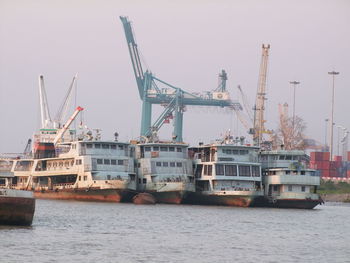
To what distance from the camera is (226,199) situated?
9431cm

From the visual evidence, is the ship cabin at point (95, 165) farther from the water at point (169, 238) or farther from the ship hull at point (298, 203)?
the water at point (169, 238)

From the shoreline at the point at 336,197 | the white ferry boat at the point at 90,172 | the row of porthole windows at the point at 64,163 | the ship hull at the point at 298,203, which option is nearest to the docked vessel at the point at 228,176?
the ship hull at the point at 298,203

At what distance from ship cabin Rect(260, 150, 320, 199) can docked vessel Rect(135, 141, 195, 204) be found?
8.33 m

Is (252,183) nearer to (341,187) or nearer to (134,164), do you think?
(134,164)

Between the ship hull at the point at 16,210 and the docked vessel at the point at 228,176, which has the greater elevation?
the docked vessel at the point at 228,176

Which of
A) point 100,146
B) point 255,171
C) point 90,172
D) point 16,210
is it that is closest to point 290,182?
point 255,171

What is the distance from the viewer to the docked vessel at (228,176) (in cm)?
9394

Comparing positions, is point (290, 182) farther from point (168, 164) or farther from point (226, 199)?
point (168, 164)

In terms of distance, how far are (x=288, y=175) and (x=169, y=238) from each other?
144ft

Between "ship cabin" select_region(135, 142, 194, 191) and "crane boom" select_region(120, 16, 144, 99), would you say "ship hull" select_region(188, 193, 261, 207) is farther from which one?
"crane boom" select_region(120, 16, 144, 99)

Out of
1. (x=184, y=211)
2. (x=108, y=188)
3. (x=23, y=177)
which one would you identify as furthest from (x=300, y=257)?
(x=23, y=177)

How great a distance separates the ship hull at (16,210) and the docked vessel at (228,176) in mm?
44296

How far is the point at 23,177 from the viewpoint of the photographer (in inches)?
4222

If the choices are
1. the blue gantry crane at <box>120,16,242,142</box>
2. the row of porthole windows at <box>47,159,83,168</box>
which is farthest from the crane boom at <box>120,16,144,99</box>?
the row of porthole windows at <box>47,159,83,168</box>
